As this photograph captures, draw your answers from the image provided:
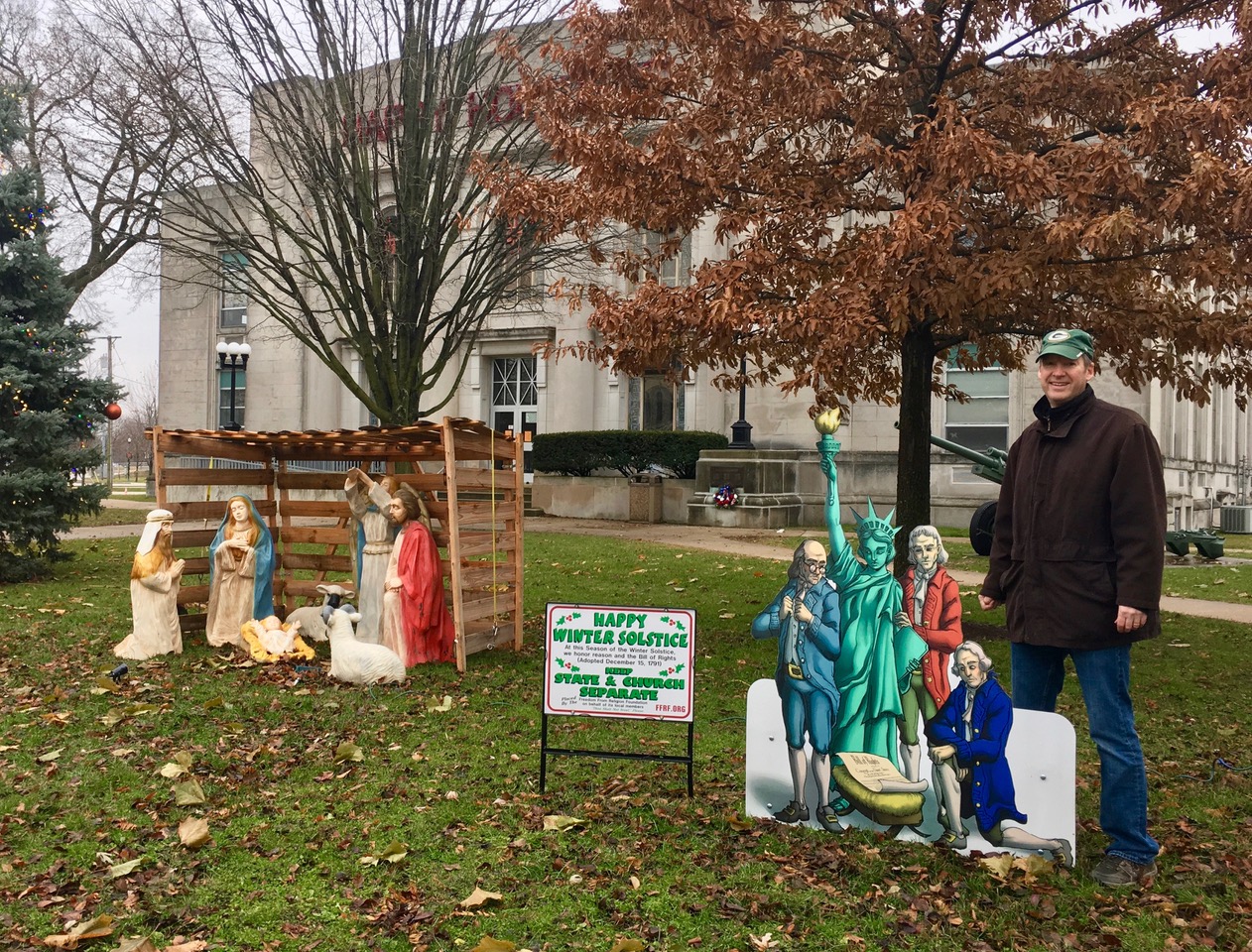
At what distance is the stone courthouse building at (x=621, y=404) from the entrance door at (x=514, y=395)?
0.04 meters

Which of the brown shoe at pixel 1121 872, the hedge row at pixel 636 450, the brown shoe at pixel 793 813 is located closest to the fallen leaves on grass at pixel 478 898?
the brown shoe at pixel 793 813

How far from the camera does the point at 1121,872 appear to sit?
4191 millimetres

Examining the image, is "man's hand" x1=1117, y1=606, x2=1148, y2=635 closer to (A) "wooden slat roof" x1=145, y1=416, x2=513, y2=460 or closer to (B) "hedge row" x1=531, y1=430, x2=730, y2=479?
(A) "wooden slat roof" x1=145, y1=416, x2=513, y2=460

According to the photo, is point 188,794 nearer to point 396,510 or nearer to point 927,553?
point 396,510

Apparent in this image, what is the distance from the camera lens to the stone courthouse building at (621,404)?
913 inches

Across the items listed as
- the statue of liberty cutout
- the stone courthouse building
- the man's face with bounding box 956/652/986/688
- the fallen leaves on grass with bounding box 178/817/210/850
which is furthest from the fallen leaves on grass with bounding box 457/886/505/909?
the stone courthouse building

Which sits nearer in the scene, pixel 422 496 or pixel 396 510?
pixel 396 510

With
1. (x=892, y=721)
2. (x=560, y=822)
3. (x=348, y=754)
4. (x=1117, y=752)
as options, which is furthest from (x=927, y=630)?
(x=348, y=754)

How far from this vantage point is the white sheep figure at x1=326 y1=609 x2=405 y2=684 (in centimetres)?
773

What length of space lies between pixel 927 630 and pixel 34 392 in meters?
13.1

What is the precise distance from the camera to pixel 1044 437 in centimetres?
448

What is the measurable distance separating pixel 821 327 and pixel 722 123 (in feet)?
8.18

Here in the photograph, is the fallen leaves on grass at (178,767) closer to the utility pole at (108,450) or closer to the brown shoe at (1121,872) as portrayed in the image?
the brown shoe at (1121,872)

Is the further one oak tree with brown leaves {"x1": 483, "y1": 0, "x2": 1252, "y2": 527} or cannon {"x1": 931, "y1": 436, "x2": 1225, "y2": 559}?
cannon {"x1": 931, "y1": 436, "x2": 1225, "y2": 559}
